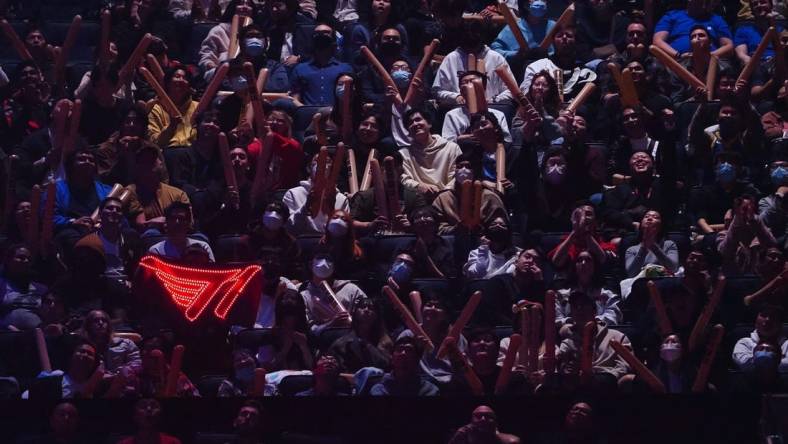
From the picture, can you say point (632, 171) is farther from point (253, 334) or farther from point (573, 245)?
point (253, 334)

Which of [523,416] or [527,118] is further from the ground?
[527,118]

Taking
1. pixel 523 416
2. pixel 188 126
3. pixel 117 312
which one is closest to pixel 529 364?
pixel 523 416

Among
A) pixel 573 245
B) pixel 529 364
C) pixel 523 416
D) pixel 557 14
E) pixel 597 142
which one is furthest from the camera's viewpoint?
pixel 557 14

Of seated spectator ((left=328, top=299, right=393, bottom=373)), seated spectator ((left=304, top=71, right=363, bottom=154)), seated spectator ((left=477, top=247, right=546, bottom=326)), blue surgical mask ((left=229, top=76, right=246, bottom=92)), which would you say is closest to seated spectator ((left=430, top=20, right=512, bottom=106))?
seated spectator ((left=304, top=71, right=363, bottom=154))

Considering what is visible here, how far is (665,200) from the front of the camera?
14.3 metres

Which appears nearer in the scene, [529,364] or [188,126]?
[529,364]

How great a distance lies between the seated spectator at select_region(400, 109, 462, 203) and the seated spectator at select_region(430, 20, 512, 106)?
645 millimetres

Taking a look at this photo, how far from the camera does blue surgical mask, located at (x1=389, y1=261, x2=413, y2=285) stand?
533 inches

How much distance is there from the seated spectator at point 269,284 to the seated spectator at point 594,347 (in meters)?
1.88

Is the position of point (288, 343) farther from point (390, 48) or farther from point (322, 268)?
point (390, 48)

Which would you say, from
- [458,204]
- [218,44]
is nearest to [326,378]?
[458,204]

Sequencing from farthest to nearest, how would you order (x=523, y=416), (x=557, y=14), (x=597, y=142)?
(x=557, y=14) < (x=597, y=142) < (x=523, y=416)

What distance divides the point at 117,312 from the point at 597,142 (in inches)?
148

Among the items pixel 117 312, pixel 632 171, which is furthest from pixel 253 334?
pixel 632 171
